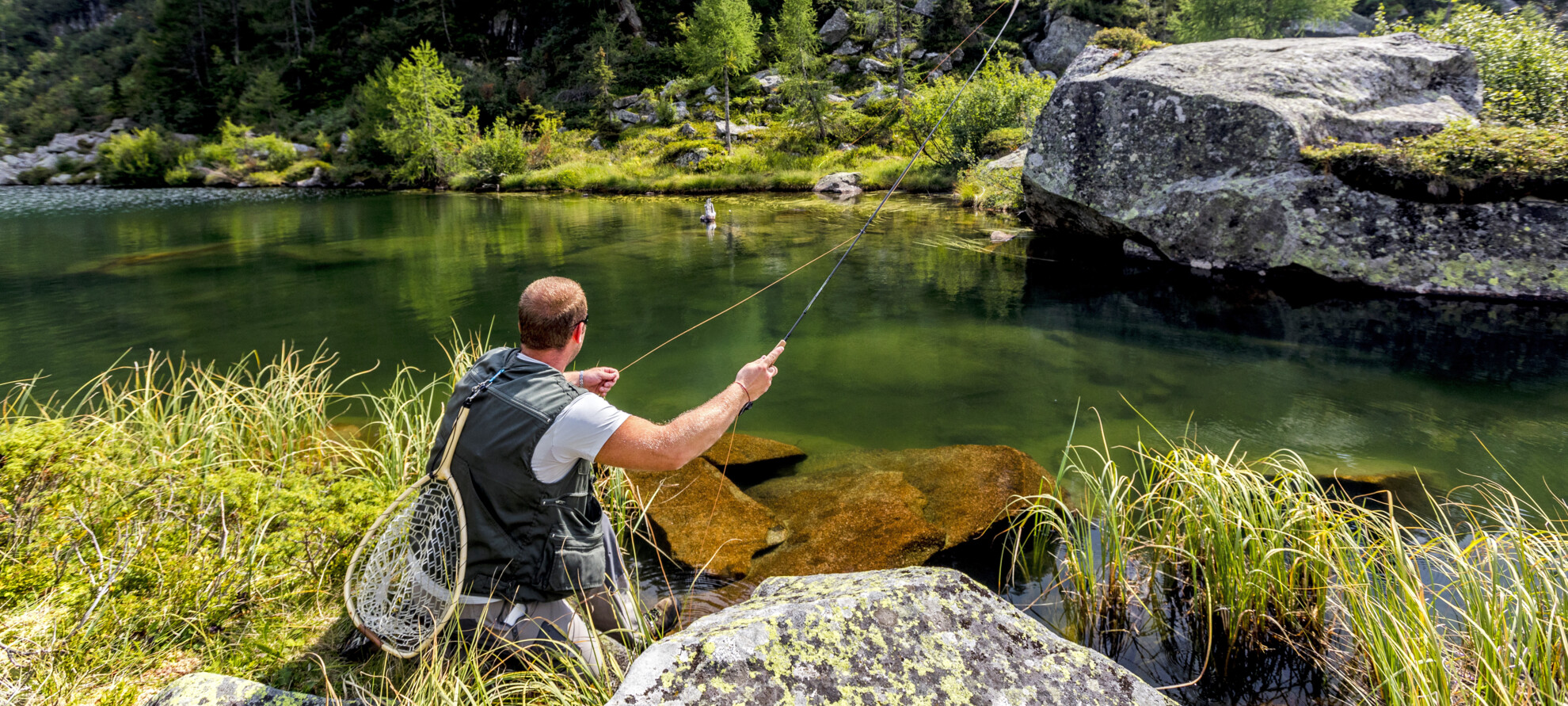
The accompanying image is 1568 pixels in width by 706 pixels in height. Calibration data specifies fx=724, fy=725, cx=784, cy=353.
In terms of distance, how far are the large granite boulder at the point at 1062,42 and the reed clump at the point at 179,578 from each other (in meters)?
52.5

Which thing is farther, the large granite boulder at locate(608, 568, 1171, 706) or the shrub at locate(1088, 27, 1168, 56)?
the shrub at locate(1088, 27, 1168, 56)

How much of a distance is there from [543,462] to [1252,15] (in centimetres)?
5058

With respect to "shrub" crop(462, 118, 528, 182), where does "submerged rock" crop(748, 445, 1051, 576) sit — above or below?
below

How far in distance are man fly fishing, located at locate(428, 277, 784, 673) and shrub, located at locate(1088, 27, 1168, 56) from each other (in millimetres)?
14352

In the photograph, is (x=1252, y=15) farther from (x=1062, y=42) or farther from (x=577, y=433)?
(x=577, y=433)

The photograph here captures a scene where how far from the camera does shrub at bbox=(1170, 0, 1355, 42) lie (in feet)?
128

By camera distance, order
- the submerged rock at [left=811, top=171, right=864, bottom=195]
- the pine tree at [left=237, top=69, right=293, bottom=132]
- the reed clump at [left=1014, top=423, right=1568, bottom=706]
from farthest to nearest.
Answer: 1. the pine tree at [left=237, top=69, right=293, bottom=132]
2. the submerged rock at [left=811, top=171, right=864, bottom=195]
3. the reed clump at [left=1014, top=423, right=1568, bottom=706]

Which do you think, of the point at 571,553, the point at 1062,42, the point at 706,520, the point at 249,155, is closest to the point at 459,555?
the point at 571,553

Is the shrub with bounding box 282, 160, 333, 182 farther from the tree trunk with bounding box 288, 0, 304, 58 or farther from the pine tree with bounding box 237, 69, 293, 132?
the tree trunk with bounding box 288, 0, 304, 58

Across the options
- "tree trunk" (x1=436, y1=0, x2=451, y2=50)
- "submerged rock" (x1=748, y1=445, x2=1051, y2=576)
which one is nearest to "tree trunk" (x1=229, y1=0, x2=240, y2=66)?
"tree trunk" (x1=436, y1=0, x2=451, y2=50)

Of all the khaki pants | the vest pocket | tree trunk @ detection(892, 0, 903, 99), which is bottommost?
the khaki pants

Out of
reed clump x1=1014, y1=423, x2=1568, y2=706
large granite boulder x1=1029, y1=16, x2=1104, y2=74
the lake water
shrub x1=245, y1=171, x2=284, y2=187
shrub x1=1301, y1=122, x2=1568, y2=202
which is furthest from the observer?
large granite boulder x1=1029, y1=16, x2=1104, y2=74

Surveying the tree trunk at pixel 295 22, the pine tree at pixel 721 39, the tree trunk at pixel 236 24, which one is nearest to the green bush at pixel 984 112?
the pine tree at pixel 721 39

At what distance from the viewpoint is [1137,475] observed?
18.5ft
